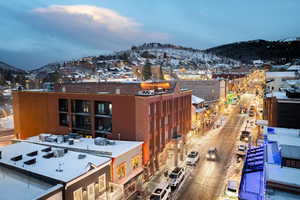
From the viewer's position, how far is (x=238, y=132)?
43.5 m

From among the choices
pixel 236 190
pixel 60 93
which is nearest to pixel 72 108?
pixel 60 93

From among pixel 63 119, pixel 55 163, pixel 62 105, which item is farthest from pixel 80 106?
pixel 55 163

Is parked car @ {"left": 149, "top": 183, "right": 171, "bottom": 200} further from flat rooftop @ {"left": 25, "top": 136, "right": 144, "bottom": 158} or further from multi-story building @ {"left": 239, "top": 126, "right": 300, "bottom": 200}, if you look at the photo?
multi-story building @ {"left": 239, "top": 126, "right": 300, "bottom": 200}

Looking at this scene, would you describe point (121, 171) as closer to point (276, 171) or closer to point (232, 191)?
point (232, 191)

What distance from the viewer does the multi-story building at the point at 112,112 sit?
24312 mm

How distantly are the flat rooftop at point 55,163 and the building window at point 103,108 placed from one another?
318 inches

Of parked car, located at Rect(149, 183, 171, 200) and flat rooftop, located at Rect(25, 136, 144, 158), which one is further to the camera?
flat rooftop, located at Rect(25, 136, 144, 158)

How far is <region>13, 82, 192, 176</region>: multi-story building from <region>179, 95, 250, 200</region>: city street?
5.10 m

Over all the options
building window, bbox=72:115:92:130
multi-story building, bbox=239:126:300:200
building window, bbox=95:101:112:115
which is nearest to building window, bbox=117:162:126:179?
building window, bbox=95:101:112:115

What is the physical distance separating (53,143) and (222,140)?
29.5 m

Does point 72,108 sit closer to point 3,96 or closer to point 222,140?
point 222,140

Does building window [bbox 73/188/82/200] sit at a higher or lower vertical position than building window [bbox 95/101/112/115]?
lower

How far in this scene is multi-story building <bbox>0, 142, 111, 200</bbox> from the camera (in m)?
13.5

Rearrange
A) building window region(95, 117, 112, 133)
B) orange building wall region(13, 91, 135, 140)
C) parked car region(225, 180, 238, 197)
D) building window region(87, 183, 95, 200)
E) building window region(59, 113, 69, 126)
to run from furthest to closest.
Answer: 1. building window region(59, 113, 69, 126)
2. building window region(95, 117, 112, 133)
3. orange building wall region(13, 91, 135, 140)
4. parked car region(225, 180, 238, 197)
5. building window region(87, 183, 95, 200)
